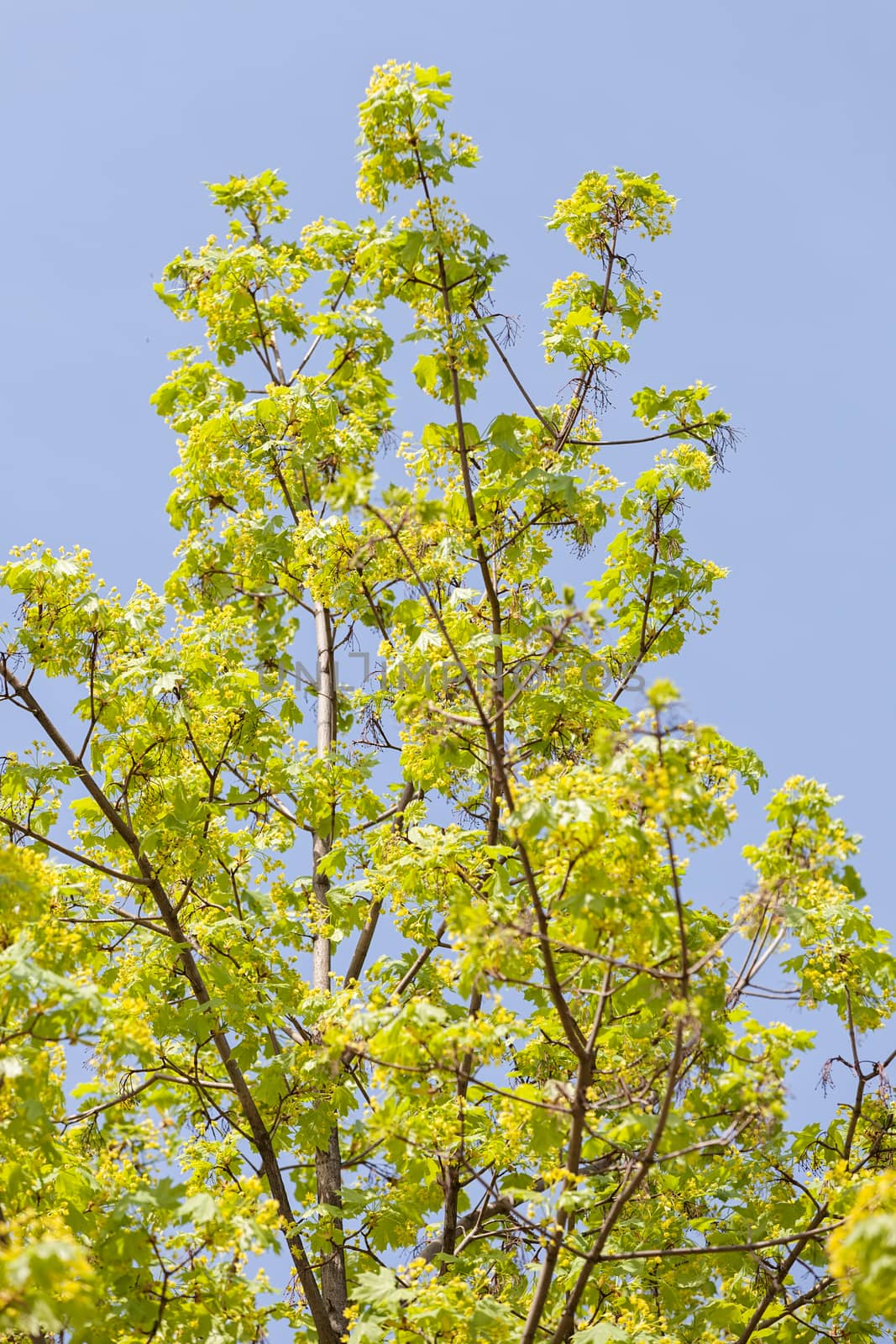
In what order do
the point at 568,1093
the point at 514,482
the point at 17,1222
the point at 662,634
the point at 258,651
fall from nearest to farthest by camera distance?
the point at 17,1222 < the point at 568,1093 < the point at 514,482 < the point at 662,634 < the point at 258,651

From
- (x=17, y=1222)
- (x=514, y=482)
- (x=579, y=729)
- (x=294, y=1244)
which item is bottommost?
(x=17, y=1222)

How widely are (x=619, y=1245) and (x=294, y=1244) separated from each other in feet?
7.57

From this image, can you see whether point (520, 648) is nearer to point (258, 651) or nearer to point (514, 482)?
point (514, 482)

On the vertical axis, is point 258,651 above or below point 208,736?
above

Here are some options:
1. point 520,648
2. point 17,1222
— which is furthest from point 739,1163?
point 17,1222

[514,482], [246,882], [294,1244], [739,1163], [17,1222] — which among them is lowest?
[17,1222]

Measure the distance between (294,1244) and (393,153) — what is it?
7.53 metres

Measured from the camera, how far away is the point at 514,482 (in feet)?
28.9

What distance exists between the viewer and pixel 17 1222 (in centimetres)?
580

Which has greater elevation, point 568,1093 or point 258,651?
point 258,651

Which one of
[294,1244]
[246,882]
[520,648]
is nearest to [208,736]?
[246,882]

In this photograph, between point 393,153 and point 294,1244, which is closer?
point 393,153

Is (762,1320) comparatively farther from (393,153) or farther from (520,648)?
(393,153)

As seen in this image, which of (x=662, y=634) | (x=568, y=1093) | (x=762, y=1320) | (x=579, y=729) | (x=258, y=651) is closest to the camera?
(x=568, y=1093)
